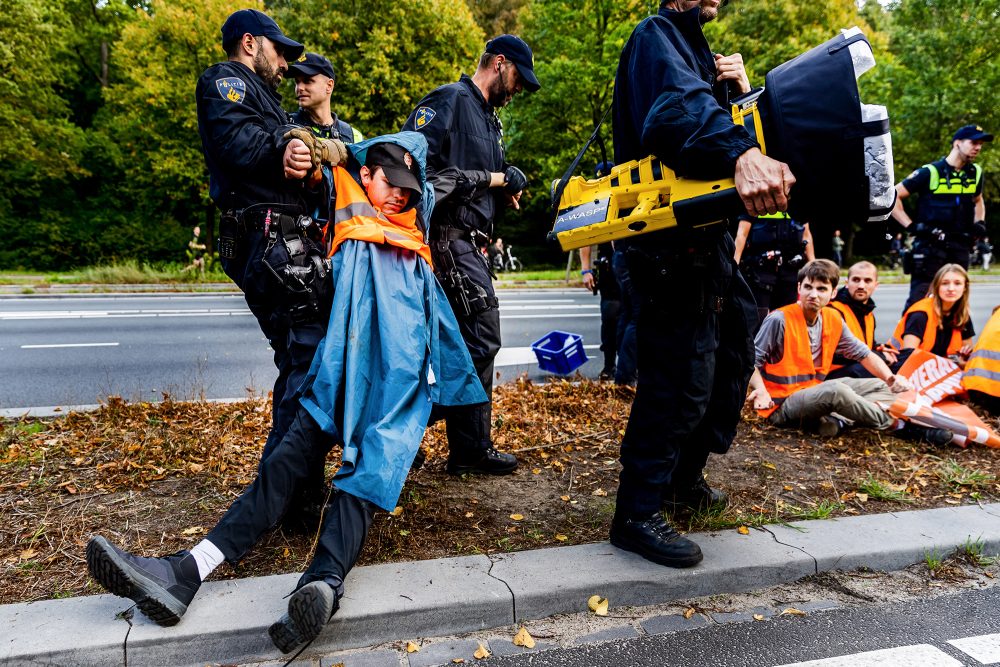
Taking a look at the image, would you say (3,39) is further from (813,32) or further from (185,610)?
(813,32)

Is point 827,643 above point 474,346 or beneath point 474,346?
beneath

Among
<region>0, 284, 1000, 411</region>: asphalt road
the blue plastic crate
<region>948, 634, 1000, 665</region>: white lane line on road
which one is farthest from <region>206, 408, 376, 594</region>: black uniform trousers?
the blue plastic crate

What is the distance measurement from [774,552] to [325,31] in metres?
23.4

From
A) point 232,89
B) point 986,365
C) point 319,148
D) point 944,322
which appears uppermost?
point 232,89

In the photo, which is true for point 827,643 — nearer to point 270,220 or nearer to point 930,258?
point 270,220

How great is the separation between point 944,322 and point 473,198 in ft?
14.0

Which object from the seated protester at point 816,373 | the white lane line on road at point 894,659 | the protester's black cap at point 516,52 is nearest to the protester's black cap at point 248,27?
the protester's black cap at point 516,52

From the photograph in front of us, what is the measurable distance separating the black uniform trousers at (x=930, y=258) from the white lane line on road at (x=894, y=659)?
5479 mm

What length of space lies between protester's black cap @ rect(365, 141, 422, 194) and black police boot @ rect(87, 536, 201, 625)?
1.50m

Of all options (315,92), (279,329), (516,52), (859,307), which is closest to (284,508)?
(279,329)

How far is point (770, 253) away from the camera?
19.5 ft

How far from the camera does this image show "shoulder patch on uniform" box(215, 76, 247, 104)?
2.70 metres

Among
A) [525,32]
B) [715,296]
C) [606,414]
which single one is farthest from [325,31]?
[715,296]

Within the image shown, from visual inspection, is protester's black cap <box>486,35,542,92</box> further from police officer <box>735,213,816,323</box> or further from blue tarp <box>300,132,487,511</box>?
police officer <box>735,213,816,323</box>
